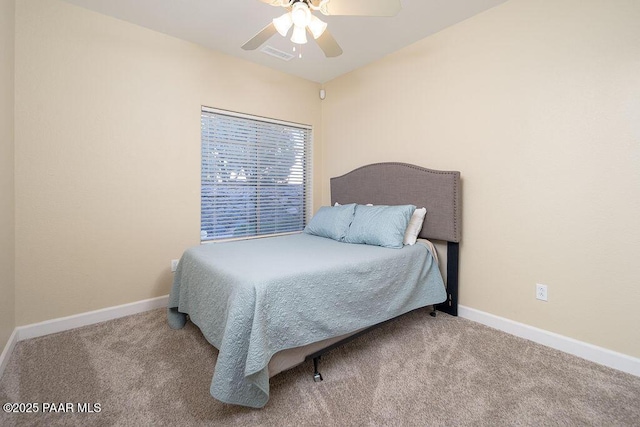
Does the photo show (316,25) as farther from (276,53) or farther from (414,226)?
(414,226)

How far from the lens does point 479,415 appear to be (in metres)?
1.37

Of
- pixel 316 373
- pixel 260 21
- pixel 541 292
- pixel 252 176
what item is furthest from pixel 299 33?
pixel 541 292

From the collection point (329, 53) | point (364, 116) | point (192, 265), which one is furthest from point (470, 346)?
point (364, 116)

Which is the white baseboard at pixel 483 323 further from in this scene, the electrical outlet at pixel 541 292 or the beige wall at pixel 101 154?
the electrical outlet at pixel 541 292

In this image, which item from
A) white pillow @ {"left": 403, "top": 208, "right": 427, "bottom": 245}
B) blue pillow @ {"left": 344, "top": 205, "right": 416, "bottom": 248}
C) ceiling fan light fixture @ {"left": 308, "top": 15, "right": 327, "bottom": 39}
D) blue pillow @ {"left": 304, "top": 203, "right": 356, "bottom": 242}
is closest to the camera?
ceiling fan light fixture @ {"left": 308, "top": 15, "right": 327, "bottom": 39}

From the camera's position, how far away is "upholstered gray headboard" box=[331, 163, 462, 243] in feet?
7.89

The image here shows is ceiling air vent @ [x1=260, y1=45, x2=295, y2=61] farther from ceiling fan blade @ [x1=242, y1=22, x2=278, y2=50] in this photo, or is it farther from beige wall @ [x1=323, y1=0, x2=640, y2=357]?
beige wall @ [x1=323, y1=0, x2=640, y2=357]

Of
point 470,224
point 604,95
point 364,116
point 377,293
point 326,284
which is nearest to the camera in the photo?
point 326,284

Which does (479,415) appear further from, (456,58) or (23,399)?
(456,58)

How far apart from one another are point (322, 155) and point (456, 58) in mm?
1873

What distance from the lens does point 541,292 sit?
6.76 ft

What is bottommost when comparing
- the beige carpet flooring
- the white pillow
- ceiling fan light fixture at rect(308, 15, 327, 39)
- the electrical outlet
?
the beige carpet flooring

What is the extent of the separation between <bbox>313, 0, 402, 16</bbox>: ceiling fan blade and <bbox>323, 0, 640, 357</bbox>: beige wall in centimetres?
118

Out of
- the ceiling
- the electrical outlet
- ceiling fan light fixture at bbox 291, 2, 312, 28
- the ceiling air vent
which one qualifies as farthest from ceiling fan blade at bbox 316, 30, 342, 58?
the electrical outlet
